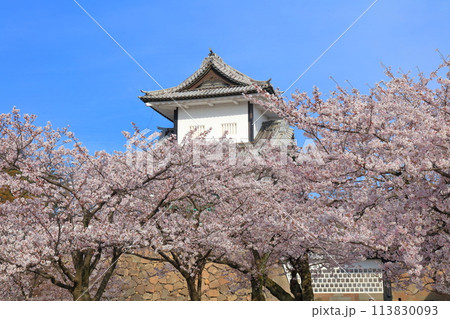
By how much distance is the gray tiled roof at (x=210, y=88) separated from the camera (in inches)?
1026

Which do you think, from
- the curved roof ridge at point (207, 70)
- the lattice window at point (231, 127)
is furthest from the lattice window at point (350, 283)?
the curved roof ridge at point (207, 70)

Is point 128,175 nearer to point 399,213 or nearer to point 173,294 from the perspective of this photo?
point 399,213

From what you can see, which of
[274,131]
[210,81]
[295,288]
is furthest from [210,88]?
[295,288]

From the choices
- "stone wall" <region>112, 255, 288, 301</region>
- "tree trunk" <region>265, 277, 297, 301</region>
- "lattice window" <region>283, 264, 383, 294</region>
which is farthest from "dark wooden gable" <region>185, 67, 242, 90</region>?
"tree trunk" <region>265, 277, 297, 301</region>

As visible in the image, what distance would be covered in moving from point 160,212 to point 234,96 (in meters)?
18.0

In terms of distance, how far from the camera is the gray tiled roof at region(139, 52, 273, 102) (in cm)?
2606

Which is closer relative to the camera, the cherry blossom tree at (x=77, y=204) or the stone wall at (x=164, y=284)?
the cherry blossom tree at (x=77, y=204)

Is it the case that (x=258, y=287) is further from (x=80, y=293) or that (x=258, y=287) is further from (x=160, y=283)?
(x=160, y=283)

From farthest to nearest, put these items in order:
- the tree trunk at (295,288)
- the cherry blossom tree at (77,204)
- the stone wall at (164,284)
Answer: the stone wall at (164,284) < the tree trunk at (295,288) < the cherry blossom tree at (77,204)

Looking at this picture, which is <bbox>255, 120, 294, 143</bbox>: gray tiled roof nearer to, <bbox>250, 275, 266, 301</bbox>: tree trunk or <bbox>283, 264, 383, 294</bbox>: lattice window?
<bbox>283, 264, 383, 294</bbox>: lattice window

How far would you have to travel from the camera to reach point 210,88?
90.6ft

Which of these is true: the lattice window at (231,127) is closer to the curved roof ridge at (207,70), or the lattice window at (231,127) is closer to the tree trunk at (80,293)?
the curved roof ridge at (207,70)

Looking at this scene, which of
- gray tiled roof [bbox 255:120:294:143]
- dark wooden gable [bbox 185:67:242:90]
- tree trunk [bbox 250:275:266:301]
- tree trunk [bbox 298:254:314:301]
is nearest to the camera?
tree trunk [bbox 250:275:266:301]

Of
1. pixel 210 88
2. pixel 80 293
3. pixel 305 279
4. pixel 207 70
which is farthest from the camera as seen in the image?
pixel 207 70
